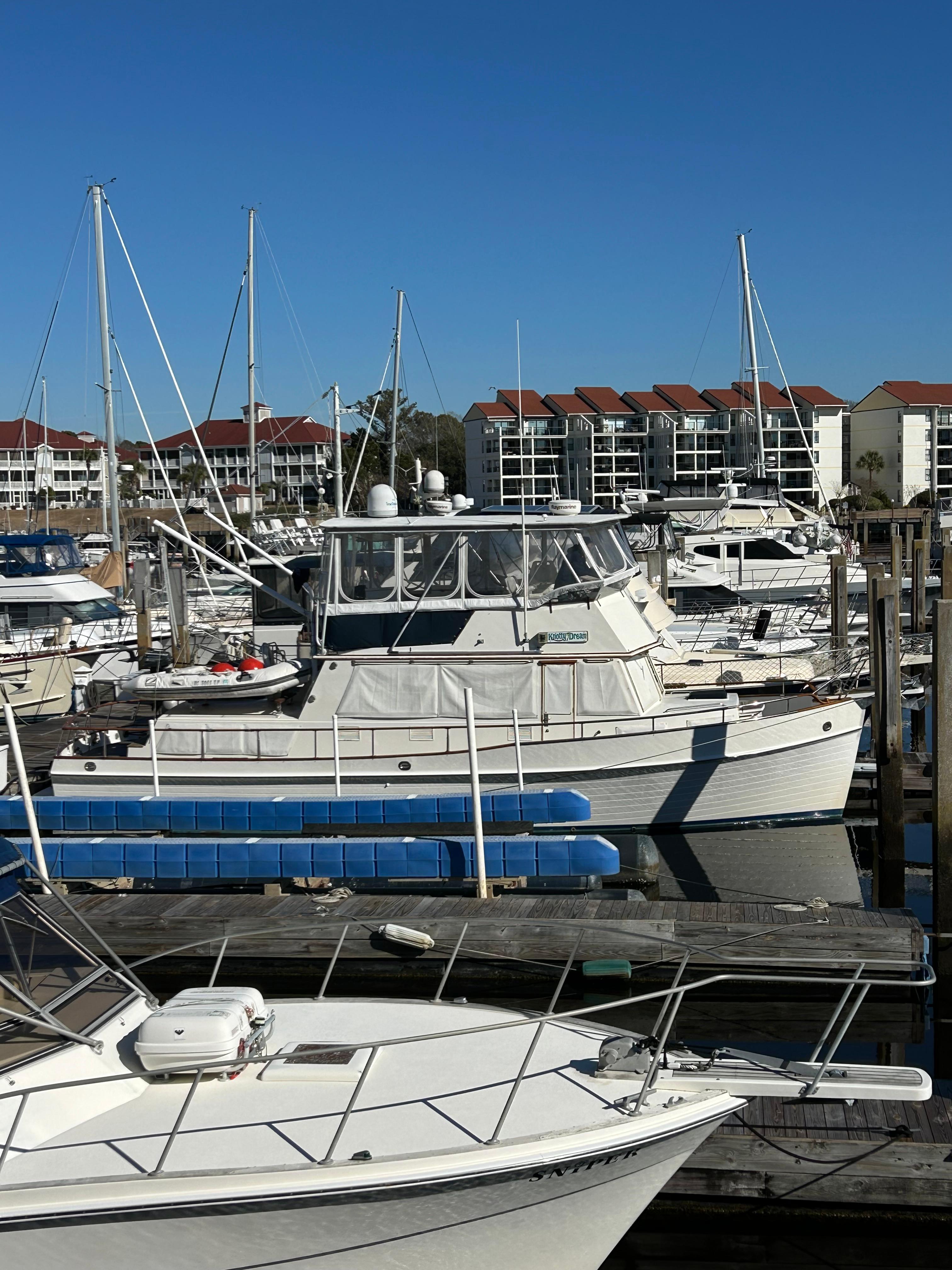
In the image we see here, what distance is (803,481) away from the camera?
80438 mm

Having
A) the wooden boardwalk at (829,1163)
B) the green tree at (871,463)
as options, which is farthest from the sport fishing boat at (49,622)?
the green tree at (871,463)

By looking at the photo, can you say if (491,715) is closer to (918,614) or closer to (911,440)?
(918,614)

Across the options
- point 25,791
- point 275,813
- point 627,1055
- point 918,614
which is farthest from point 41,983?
point 918,614

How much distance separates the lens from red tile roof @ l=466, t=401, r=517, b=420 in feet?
274

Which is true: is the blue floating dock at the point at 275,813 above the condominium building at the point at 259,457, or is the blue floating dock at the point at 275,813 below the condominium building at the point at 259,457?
below

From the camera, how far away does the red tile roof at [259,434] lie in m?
91.8

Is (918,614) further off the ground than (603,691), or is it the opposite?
(918,614)

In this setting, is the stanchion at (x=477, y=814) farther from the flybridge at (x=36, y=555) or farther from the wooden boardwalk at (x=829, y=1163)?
the flybridge at (x=36, y=555)

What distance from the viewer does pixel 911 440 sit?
268 feet

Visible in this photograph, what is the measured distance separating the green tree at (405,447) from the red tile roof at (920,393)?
110 ft

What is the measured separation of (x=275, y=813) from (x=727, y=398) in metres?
76.8

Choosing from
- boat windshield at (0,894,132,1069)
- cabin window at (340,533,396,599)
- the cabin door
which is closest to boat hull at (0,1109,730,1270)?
boat windshield at (0,894,132,1069)

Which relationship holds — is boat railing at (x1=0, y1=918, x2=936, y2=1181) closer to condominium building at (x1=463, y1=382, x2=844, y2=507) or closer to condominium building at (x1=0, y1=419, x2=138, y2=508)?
condominium building at (x1=463, y1=382, x2=844, y2=507)

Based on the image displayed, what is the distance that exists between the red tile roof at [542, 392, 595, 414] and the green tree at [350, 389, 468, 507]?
8.13 metres
